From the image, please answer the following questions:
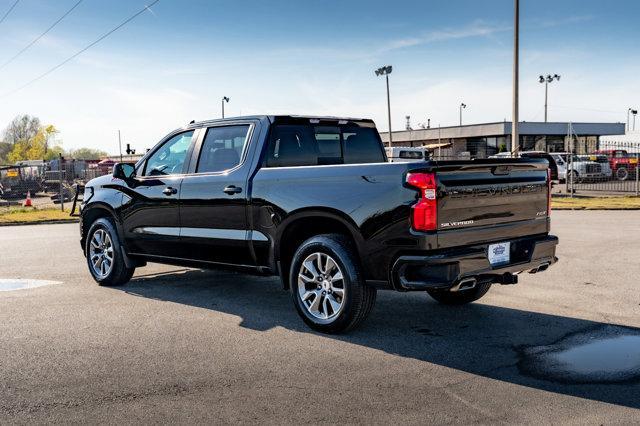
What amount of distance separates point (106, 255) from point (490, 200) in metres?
5.06

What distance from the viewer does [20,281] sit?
8.67m

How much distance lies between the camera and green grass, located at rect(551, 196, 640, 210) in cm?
2012

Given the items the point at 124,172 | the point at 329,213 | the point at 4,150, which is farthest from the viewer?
the point at 4,150

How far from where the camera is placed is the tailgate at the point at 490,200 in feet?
16.8

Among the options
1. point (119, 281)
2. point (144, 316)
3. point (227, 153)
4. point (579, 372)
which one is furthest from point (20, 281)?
point (579, 372)

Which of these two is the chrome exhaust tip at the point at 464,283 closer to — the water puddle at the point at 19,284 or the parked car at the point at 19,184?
the water puddle at the point at 19,284

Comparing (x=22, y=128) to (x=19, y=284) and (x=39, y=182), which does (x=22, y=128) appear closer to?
(x=39, y=182)

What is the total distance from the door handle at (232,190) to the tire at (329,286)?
99 centimetres

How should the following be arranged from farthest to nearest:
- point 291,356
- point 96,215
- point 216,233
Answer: point 96,215 → point 216,233 → point 291,356

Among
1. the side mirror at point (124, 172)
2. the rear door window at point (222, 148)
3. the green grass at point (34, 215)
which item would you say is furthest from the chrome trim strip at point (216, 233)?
the green grass at point (34, 215)

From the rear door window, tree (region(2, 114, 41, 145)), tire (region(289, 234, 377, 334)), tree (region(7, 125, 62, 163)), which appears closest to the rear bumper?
tire (region(289, 234, 377, 334))

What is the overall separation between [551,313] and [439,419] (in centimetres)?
311

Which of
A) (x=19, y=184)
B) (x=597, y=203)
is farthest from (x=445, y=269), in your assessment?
(x=19, y=184)

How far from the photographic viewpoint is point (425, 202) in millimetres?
5012
